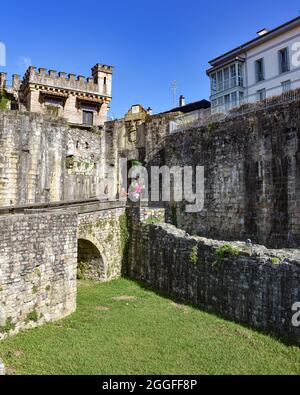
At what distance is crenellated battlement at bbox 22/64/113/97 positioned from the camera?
25859 mm

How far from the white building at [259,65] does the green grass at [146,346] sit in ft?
53.7

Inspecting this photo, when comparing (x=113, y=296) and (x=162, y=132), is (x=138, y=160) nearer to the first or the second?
(x=162, y=132)

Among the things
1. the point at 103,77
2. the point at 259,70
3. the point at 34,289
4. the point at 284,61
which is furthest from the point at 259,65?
the point at 34,289

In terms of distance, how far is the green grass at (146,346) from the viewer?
685 centimetres

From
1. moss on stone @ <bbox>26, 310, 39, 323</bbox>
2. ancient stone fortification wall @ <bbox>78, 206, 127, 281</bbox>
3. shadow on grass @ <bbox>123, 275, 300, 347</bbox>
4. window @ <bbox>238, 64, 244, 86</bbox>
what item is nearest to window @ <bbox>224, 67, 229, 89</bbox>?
window @ <bbox>238, 64, 244, 86</bbox>

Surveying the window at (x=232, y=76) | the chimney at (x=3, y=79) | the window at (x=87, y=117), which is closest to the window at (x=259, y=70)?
the window at (x=232, y=76)

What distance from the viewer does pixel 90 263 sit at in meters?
14.4

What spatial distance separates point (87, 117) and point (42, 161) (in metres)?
11.6

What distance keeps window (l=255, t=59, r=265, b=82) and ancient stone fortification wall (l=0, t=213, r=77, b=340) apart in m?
20.6

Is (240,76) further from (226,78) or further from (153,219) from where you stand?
(153,219)

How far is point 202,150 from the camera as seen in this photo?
15945 millimetres

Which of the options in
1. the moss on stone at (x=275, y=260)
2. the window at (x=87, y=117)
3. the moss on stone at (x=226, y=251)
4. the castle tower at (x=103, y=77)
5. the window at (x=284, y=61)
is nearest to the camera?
the moss on stone at (x=275, y=260)

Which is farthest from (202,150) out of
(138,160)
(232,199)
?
(138,160)

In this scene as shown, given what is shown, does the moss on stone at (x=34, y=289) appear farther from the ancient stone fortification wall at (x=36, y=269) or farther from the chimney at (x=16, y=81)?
the chimney at (x=16, y=81)
